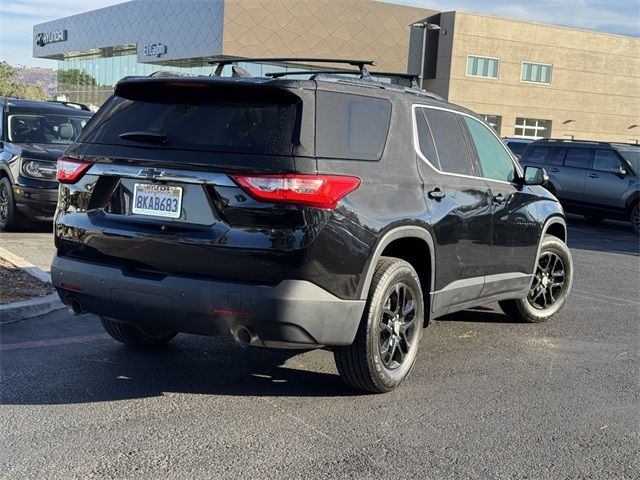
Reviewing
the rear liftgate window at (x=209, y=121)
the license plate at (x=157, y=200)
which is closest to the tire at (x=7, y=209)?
the rear liftgate window at (x=209, y=121)

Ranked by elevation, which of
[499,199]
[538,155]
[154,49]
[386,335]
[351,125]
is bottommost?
[386,335]

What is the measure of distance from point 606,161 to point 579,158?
68 cm

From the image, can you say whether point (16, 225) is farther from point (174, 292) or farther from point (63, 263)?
point (174, 292)

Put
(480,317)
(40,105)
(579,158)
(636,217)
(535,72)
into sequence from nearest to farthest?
(480,317) → (40,105) → (636,217) → (579,158) → (535,72)

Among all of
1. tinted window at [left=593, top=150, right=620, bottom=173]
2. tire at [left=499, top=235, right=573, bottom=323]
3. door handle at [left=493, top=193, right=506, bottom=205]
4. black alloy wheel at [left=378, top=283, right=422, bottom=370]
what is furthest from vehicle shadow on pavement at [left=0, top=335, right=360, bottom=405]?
tinted window at [left=593, top=150, right=620, bottom=173]

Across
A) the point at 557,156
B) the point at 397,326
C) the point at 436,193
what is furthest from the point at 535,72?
the point at 397,326

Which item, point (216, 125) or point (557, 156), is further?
point (557, 156)

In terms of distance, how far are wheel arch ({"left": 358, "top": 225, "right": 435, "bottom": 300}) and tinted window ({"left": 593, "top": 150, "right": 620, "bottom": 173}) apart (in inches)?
525

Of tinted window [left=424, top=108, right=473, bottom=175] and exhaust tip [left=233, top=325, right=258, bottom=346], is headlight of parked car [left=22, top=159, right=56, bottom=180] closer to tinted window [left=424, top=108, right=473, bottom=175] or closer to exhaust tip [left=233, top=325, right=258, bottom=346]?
Answer: tinted window [left=424, top=108, right=473, bottom=175]

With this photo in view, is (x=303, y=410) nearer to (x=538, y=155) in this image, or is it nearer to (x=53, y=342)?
(x=53, y=342)

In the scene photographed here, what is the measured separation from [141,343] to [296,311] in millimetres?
1965

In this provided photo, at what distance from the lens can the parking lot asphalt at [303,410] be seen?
3734 mm

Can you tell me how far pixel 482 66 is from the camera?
183 ft

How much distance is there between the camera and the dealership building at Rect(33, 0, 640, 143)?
52.5m
